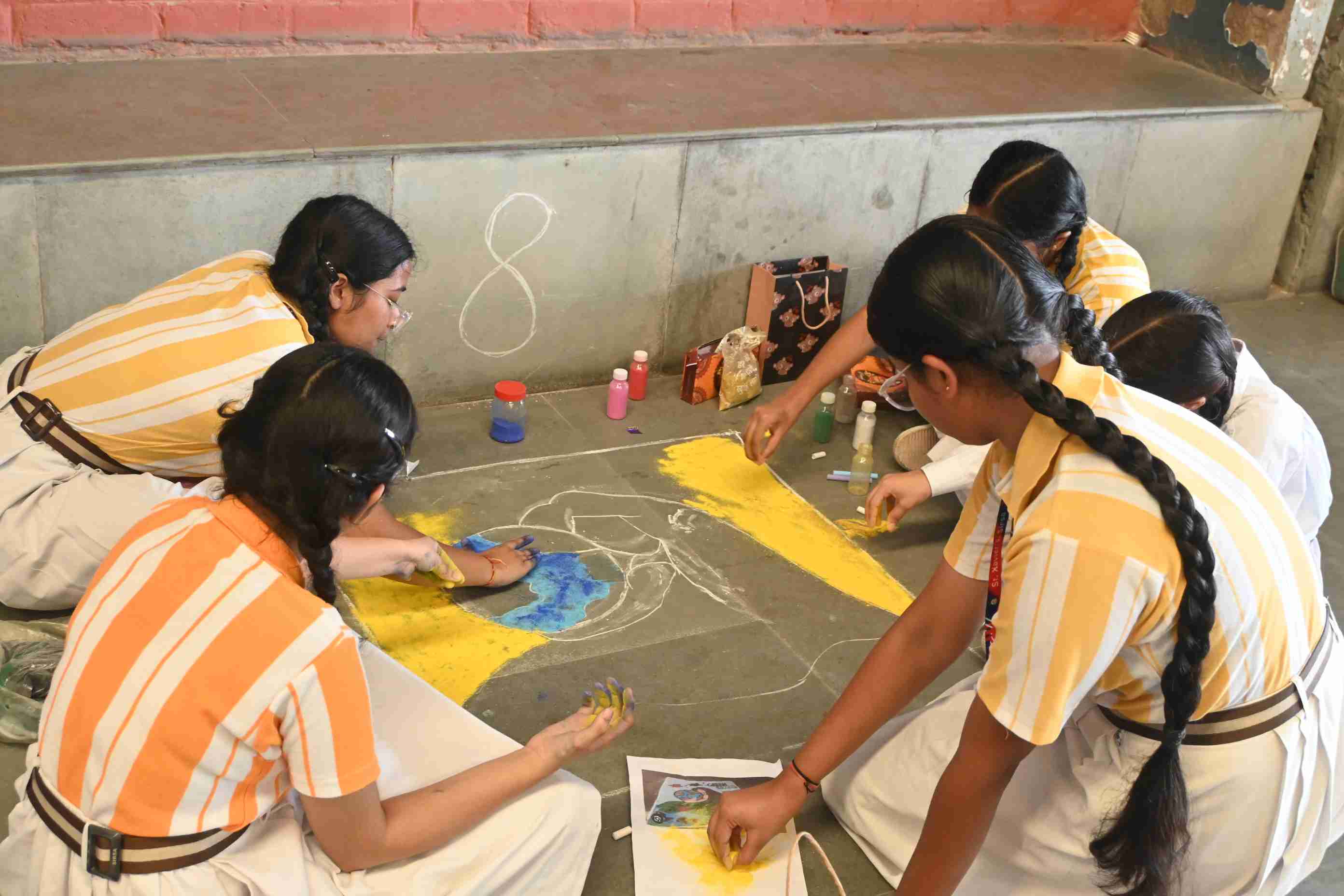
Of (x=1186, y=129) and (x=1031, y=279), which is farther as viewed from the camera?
(x=1186, y=129)

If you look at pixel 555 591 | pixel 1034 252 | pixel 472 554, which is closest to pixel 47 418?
pixel 472 554

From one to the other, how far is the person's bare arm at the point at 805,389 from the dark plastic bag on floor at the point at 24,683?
1.73 m

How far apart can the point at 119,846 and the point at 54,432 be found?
4.53 ft

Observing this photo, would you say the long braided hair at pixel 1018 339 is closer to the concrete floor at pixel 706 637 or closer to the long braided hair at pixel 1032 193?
the concrete floor at pixel 706 637

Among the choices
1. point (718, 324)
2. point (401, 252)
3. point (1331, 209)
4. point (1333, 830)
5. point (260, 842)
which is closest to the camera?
point (260, 842)

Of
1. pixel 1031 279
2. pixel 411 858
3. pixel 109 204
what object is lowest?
pixel 411 858

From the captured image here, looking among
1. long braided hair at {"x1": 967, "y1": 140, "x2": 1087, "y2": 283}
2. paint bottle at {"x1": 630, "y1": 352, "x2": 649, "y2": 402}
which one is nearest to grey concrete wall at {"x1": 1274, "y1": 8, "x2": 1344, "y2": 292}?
long braided hair at {"x1": 967, "y1": 140, "x2": 1087, "y2": 283}

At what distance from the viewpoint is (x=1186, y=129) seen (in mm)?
5176

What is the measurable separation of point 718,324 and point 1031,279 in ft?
9.08

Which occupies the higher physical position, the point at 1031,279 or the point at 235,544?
the point at 1031,279

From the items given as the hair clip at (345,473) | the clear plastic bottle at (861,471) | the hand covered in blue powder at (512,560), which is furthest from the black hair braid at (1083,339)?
the clear plastic bottle at (861,471)

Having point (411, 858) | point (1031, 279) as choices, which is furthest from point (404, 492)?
point (1031, 279)

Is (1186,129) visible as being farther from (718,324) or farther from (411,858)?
(411,858)

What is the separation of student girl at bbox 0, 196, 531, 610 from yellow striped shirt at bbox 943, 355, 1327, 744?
1.50 metres
